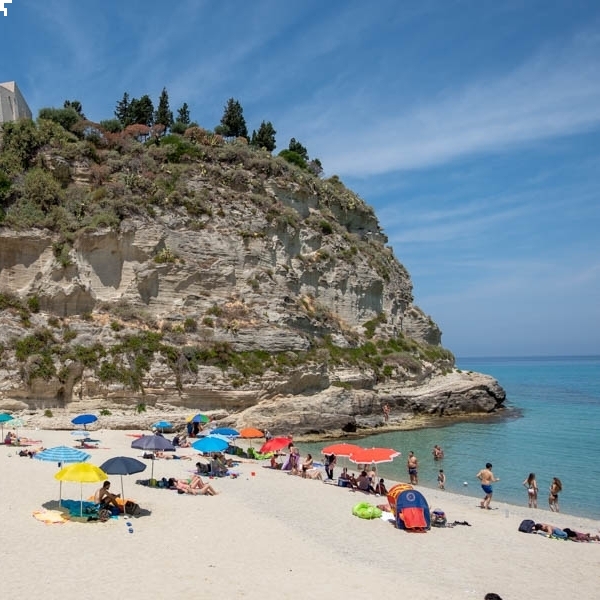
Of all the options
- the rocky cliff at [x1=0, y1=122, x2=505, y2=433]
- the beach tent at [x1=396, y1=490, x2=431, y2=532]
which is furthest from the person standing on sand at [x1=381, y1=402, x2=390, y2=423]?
the beach tent at [x1=396, y1=490, x2=431, y2=532]

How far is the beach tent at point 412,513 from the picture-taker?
13.4 meters

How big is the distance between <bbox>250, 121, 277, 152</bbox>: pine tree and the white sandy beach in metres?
51.4

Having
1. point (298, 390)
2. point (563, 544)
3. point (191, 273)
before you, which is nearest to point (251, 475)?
point (563, 544)

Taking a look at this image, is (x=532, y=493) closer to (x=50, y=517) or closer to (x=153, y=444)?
(x=153, y=444)

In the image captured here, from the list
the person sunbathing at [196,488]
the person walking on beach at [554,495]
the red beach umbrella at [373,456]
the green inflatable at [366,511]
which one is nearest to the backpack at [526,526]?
the green inflatable at [366,511]

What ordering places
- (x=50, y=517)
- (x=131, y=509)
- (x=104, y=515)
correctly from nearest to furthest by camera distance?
(x=50, y=517) → (x=104, y=515) → (x=131, y=509)

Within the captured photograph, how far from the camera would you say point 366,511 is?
14430mm

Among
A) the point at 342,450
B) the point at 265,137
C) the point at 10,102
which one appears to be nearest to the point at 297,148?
the point at 265,137

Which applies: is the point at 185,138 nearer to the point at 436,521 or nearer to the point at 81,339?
the point at 81,339

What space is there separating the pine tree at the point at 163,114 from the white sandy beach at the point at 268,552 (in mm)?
49538

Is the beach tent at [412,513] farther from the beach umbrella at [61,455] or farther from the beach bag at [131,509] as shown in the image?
the beach umbrella at [61,455]

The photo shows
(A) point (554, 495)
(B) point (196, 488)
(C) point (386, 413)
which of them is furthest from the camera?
(C) point (386, 413)

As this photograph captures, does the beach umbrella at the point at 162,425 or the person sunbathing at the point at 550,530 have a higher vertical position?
the beach umbrella at the point at 162,425

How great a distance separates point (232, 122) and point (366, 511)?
54892 mm
